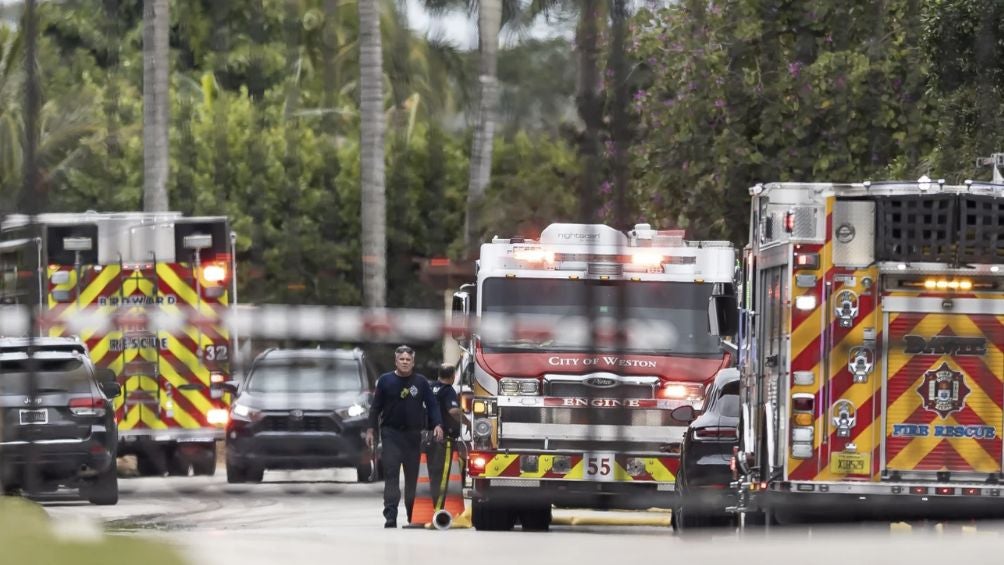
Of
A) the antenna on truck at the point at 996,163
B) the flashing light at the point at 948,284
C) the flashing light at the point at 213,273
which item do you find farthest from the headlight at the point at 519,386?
the flashing light at the point at 948,284

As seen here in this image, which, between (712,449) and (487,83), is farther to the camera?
(712,449)

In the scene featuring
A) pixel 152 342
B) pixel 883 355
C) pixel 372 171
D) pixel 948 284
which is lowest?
pixel 883 355

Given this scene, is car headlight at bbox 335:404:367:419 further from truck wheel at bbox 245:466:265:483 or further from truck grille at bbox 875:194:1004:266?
truck grille at bbox 875:194:1004:266

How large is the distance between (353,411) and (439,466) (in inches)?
71.5

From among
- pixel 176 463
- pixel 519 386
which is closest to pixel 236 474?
pixel 176 463

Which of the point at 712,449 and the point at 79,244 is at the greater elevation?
the point at 79,244

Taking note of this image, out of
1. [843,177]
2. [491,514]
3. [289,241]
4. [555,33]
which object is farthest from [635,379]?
[555,33]

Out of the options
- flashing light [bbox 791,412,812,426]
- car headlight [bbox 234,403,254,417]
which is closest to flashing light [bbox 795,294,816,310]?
flashing light [bbox 791,412,812,426]

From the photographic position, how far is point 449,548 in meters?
3.41

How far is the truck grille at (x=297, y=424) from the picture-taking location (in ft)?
32.8

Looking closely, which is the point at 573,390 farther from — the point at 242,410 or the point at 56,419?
the point at 56,419

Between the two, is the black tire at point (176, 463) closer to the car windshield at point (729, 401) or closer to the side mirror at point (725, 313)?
the car windshield at point (729, 401)

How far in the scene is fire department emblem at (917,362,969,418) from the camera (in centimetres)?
769

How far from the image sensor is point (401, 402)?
10.2m
